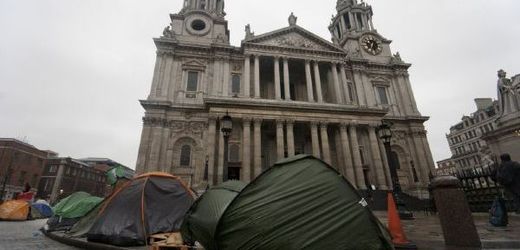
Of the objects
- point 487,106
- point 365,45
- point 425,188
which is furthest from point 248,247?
point 487,106

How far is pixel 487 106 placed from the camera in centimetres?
4744

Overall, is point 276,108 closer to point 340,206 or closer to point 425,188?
point 425,188

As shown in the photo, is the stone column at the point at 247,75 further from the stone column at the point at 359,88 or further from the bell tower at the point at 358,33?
the bell tower at the point at 358,33

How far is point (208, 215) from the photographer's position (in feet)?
16.1

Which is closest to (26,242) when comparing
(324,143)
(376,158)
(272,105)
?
(272,105)

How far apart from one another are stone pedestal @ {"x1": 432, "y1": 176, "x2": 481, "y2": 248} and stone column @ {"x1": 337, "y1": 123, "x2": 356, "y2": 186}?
630 inches

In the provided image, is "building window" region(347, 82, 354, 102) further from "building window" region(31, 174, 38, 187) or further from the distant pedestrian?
"building window" region(31, 174, 38, 187)

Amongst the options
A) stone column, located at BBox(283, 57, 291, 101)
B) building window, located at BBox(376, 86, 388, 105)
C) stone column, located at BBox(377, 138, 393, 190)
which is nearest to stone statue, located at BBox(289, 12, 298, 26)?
stone column, located at BBox(283, 57, 291, 101)

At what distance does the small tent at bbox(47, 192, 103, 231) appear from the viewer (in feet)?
34.8

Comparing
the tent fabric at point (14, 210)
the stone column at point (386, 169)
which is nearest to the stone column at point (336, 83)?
the stone column at point (386, 169)

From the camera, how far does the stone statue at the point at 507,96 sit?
53.4 ft

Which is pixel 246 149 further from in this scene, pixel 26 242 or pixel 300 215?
pixel 300 215

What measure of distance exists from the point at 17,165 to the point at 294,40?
153 ft

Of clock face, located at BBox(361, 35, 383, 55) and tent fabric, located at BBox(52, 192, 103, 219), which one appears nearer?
tent fabric, located at BBox(52, 192, 103, 219)
